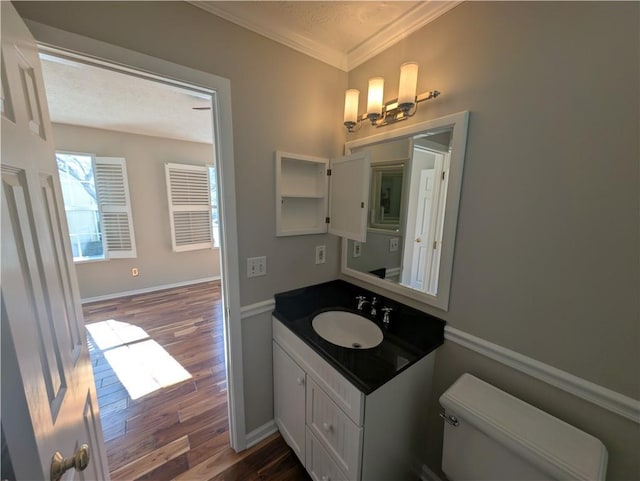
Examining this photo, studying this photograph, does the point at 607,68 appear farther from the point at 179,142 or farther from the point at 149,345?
the point at 179,142

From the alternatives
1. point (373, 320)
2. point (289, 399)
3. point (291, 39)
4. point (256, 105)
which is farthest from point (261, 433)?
point (291, 39)

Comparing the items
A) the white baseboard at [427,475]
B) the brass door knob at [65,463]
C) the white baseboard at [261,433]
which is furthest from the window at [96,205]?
the white baseboard at [427,475]

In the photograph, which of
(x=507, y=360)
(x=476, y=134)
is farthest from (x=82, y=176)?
(x=507, y=360)

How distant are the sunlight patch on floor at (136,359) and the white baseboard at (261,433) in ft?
2.93

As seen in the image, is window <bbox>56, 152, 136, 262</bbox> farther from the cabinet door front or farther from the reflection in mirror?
the reflection in mirror

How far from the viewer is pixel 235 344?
142 centimetres

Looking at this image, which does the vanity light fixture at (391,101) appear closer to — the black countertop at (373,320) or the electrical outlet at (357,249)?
the electrical outlet at (357,249)

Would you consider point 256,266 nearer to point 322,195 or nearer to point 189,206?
point 322,195

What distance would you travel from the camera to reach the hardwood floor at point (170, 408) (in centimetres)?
142

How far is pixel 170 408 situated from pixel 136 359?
80cm

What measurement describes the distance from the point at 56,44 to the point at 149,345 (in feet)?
8.44

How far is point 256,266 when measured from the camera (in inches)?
56.5

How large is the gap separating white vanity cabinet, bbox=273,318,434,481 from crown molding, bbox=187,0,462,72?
1.61 meters

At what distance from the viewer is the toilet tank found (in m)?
0.76
